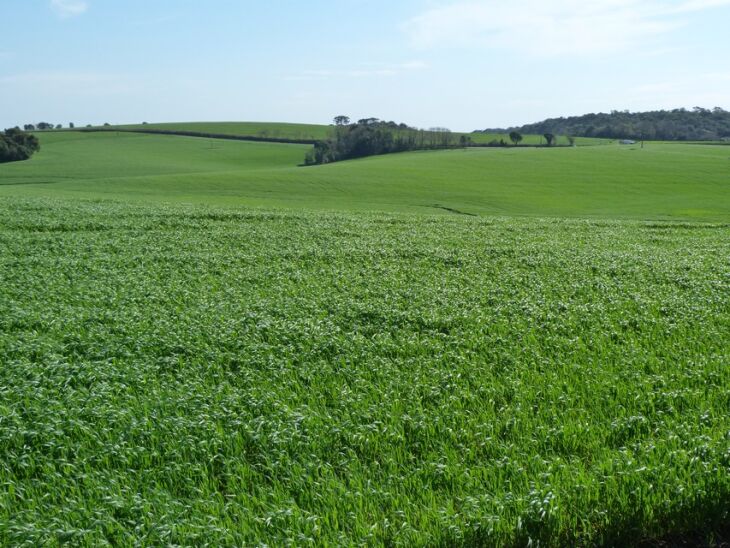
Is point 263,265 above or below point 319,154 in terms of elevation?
below

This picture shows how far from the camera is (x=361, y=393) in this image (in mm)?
8500

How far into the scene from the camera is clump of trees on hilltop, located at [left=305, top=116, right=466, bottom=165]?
106125 mm

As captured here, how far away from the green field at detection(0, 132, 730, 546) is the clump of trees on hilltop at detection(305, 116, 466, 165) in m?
85.6

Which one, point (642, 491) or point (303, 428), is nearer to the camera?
A: point (642, 491)

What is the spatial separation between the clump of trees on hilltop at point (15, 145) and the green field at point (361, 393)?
77.5 meters

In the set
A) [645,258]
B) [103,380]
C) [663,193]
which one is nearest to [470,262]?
[645,258]

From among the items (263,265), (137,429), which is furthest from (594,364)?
(263,265)

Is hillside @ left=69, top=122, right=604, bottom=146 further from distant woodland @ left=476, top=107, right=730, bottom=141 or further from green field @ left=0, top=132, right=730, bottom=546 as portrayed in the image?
green field @ left=0, top=132, right=730, bottom=546

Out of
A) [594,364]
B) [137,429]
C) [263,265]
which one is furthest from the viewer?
[263,265]

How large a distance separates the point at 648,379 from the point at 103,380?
8120 mm

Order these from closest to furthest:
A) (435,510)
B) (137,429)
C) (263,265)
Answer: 1. (435,510)
2. (137,429)
3. (263,265)

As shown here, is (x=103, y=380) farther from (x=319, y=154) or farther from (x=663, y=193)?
(x=319, y=154)

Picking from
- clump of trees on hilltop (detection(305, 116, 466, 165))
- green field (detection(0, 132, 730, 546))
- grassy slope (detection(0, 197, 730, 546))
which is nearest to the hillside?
clump of trees on hilltop (detection(305, 116, 466, 165))

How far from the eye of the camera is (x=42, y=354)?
1032cm
